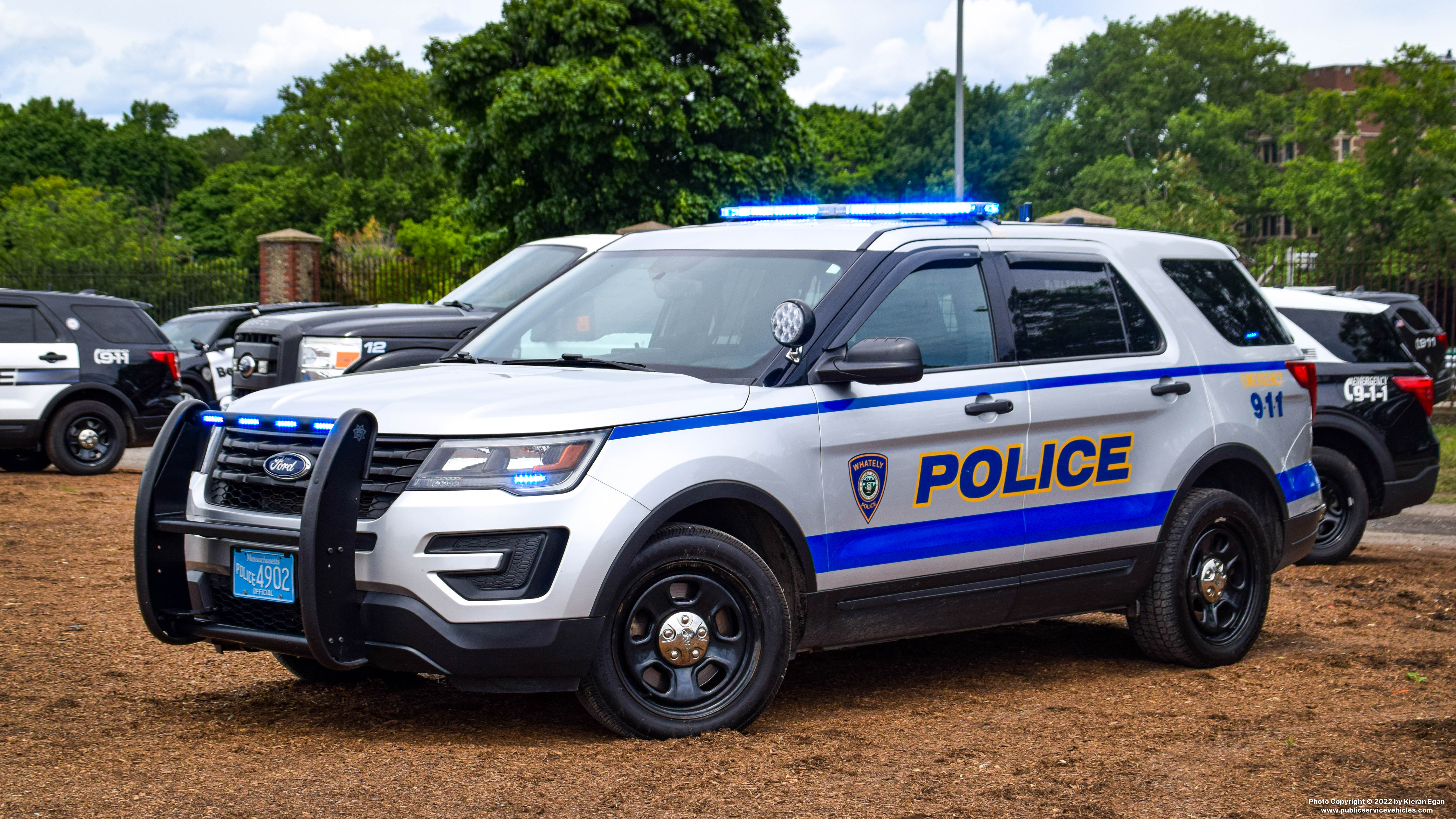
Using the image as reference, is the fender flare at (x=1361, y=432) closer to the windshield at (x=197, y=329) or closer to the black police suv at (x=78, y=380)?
the black police suv at (x=78, y=380)

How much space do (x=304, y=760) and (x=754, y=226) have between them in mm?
2848

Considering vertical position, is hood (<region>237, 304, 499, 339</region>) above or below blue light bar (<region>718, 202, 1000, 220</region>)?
below

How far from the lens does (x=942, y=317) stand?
5.73m

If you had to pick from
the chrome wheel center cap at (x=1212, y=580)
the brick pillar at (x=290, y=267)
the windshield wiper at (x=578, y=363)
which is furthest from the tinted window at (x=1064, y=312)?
the brick pillar at (x=290, y=267)

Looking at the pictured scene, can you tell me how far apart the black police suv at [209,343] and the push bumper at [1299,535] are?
12959 mm

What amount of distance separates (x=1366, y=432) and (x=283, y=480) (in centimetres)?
787

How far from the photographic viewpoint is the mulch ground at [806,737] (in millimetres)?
4164

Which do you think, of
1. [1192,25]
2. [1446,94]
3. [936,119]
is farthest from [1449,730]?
[1192,25]

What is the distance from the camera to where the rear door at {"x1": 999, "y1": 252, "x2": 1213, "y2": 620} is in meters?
5.89

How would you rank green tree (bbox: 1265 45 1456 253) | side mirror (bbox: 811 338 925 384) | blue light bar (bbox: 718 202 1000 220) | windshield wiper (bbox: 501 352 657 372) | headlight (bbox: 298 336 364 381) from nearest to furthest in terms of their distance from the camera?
side mirror (bbox: 811 338 925 384) → windshield wiper (bbox: 501 352 657 372) → blue light bar (bbox: 718 202 1000 220) → headlight (bbox: 298 336 364 381) → green tree (bbox: 1265 45 1456 253)

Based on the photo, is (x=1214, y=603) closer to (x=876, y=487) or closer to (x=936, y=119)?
(x=876, y=487)

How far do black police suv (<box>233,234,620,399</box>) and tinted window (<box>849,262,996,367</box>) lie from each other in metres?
4.93

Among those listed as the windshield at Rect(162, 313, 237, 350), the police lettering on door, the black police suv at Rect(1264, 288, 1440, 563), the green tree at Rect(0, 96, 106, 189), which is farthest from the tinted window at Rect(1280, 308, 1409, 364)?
the green tree at Rect(0, 96, 106, 189)

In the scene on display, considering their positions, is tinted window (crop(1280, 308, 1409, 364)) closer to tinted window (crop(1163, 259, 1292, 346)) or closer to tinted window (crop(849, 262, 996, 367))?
tinted window (crop(1163, 259, 1292, 346))
